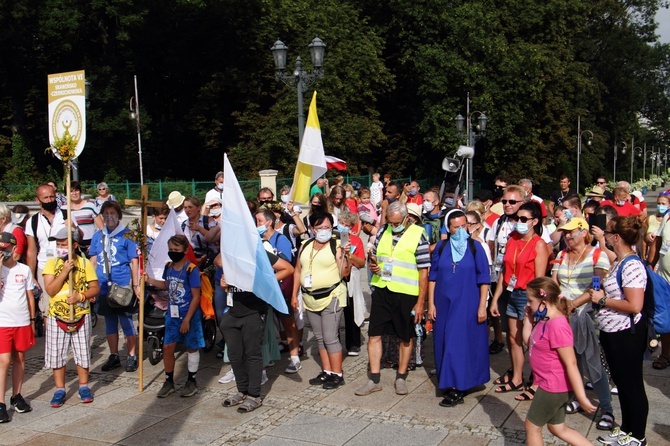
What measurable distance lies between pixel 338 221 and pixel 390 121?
120ft

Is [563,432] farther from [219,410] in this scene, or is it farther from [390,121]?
[390,121]

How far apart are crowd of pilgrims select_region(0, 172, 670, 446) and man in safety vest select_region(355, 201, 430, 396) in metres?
0.01

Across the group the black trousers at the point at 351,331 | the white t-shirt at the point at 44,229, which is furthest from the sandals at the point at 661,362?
the white t-shirt at the point at 44,229

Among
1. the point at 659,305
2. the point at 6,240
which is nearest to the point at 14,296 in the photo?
the point at 6,240

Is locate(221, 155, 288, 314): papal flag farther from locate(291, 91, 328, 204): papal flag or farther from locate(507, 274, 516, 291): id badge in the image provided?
locate(291, 91, 328, 204): papal flag

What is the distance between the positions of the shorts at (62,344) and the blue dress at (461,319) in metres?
3.27

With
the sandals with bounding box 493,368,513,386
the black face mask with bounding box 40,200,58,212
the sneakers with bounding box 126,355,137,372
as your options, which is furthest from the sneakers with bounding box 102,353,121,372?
the sandals with bounding box 493,368,513,386

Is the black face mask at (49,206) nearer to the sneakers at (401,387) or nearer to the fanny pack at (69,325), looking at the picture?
the fanny pack at (69,325)

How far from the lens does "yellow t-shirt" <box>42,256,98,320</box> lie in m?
6.74

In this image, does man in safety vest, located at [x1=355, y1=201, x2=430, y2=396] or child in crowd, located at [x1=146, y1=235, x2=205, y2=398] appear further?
child in crowd, located at [x1=146, y1=235, x2=205, y2=398]

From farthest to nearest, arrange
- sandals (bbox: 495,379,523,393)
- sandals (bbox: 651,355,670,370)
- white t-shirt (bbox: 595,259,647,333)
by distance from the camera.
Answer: sandals (bbox: 651,355,670,370) → sandals (bbox: 495,379,523,393) → white t-shirt (bbox: 595,259,647,333)

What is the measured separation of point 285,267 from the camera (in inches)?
281

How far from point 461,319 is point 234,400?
2.19 metres

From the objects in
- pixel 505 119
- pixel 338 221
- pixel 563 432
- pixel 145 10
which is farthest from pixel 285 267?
pixel 505 119
